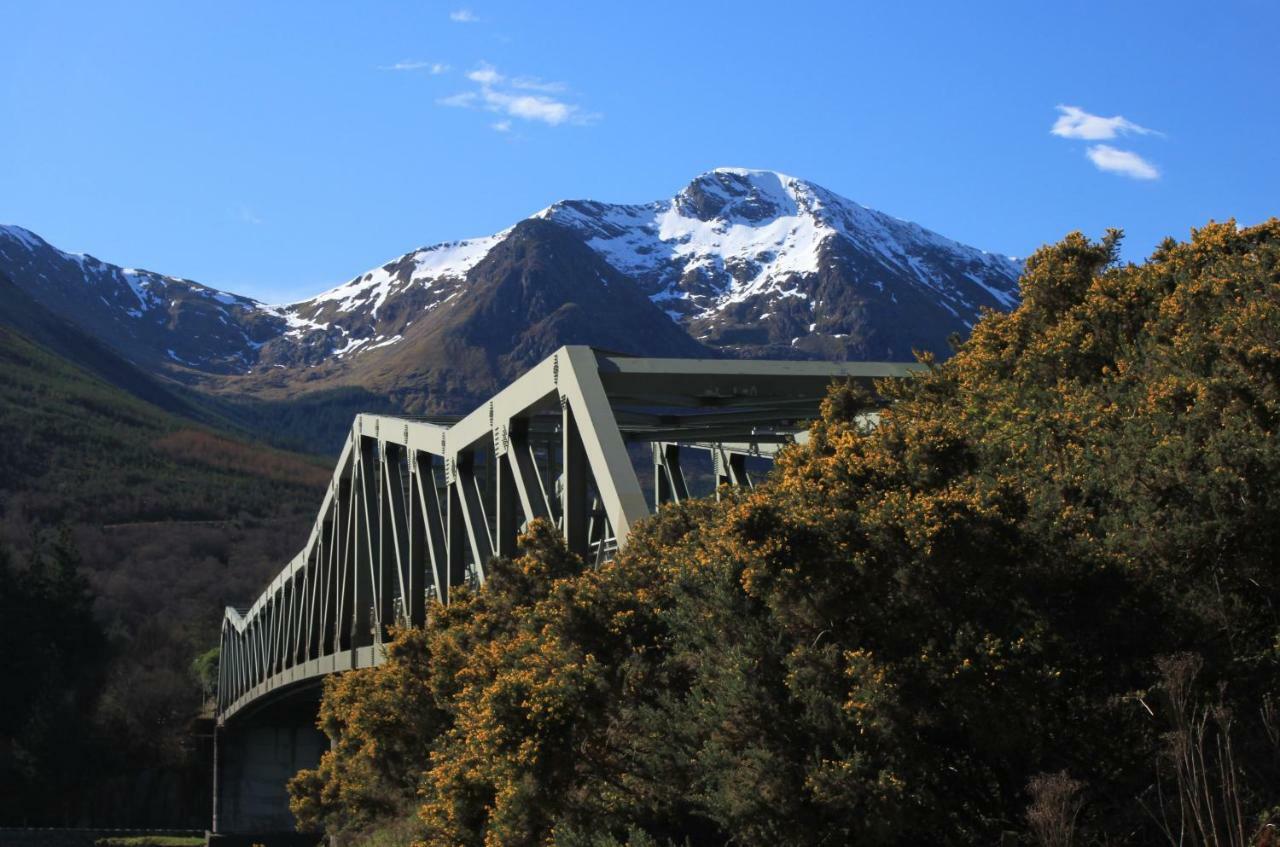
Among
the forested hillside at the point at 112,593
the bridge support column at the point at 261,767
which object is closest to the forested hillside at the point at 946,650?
the bridge support column at the point at 261,767

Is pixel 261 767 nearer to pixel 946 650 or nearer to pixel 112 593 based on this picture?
pixel 112 593

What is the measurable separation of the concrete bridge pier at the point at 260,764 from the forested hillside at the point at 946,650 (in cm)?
6544

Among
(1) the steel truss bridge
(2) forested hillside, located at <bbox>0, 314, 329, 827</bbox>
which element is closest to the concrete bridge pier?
(2) forested hillside, located at <bbox>0, 314, 329, 827</bbox>

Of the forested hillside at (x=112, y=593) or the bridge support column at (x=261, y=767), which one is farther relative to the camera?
the forested hillside at (x=112, y=593)

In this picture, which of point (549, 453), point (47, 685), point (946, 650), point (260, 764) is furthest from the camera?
point (47, 685)

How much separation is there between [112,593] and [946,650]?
400 ft

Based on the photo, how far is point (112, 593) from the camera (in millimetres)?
128125

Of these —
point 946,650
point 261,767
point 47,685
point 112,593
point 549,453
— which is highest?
point 112,593

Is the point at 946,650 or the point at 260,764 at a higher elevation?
the point at 260,764

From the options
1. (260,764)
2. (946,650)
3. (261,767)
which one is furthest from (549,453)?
(260,764)

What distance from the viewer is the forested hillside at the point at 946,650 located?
14727 mm

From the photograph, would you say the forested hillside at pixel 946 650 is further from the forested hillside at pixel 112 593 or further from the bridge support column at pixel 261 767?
the forested hillside at pixel 112 593

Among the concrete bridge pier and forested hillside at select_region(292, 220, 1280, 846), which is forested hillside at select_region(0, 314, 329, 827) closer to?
the concrete bridge pier

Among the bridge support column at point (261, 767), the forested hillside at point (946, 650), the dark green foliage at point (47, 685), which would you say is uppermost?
the dark green foliage at point (47, 685)
